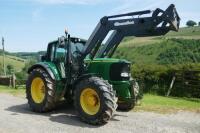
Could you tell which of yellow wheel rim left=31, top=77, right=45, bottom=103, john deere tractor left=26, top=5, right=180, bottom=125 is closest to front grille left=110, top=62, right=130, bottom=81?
john deere tractor left=26, top=5, right=180, bottom=125

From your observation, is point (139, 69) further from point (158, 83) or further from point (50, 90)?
point (50, 90)

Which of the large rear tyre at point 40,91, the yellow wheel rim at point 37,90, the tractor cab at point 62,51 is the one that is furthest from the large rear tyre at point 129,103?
the yellow wheel rim at point 37,90

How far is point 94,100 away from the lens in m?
10.0

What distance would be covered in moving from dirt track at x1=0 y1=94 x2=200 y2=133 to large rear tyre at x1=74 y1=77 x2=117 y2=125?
259 mm

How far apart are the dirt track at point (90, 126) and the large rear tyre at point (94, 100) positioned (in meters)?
0.26

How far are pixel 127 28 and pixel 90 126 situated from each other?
311 centimetres

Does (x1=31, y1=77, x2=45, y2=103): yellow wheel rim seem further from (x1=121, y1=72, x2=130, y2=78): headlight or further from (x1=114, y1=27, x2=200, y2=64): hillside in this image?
(x1=114, y1=27, x2=200, y2=64): hillside

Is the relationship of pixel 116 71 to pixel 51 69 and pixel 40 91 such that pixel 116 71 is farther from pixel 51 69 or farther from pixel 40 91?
pixel 40 91

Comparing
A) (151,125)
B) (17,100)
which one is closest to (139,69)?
(17,100)

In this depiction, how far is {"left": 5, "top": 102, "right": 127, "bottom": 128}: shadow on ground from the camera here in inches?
399

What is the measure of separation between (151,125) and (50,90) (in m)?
3.44

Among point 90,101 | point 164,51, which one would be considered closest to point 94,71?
point 90,101

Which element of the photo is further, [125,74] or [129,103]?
[129,103]

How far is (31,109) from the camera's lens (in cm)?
1211
